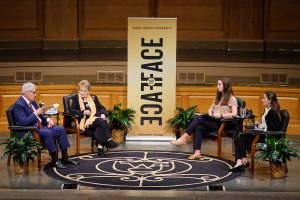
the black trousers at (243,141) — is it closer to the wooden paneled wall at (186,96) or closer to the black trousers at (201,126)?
the black trousers at (201,126)

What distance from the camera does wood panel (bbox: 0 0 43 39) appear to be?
35.1 feet

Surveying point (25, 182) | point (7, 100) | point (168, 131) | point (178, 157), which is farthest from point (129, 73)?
point (25, 182)

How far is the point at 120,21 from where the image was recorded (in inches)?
423

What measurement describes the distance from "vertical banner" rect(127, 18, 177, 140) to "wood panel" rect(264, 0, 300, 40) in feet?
10.6

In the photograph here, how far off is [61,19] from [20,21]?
0.83 meters

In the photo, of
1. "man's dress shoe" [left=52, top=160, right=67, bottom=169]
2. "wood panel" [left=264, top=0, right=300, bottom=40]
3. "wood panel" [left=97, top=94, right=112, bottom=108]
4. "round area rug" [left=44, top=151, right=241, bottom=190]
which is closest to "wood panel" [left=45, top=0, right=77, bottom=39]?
"wood panel" [left=97, top=94, right=112, bottom=108]

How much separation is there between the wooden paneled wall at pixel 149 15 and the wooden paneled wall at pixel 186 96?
2066 millimetres

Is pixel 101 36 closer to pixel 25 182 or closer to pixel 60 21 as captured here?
pixel 60 21

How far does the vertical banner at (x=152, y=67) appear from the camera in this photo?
26.2 feet

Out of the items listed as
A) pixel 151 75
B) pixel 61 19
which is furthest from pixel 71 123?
pixel 61 19

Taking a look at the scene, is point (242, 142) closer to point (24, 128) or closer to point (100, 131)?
point (100, 131)

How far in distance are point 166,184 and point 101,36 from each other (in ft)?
17.8

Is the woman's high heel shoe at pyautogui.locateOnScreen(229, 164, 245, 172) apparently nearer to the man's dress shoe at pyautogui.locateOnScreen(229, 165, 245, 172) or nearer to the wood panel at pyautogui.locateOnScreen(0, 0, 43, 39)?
the man's dress shoe at pyautogui.locateOnScreen(229, 165, 245, 172)

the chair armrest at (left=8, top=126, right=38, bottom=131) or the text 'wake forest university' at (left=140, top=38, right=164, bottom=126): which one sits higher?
the text 'wake forest university' at (left=140, top=38, right=164, bottom=126)
